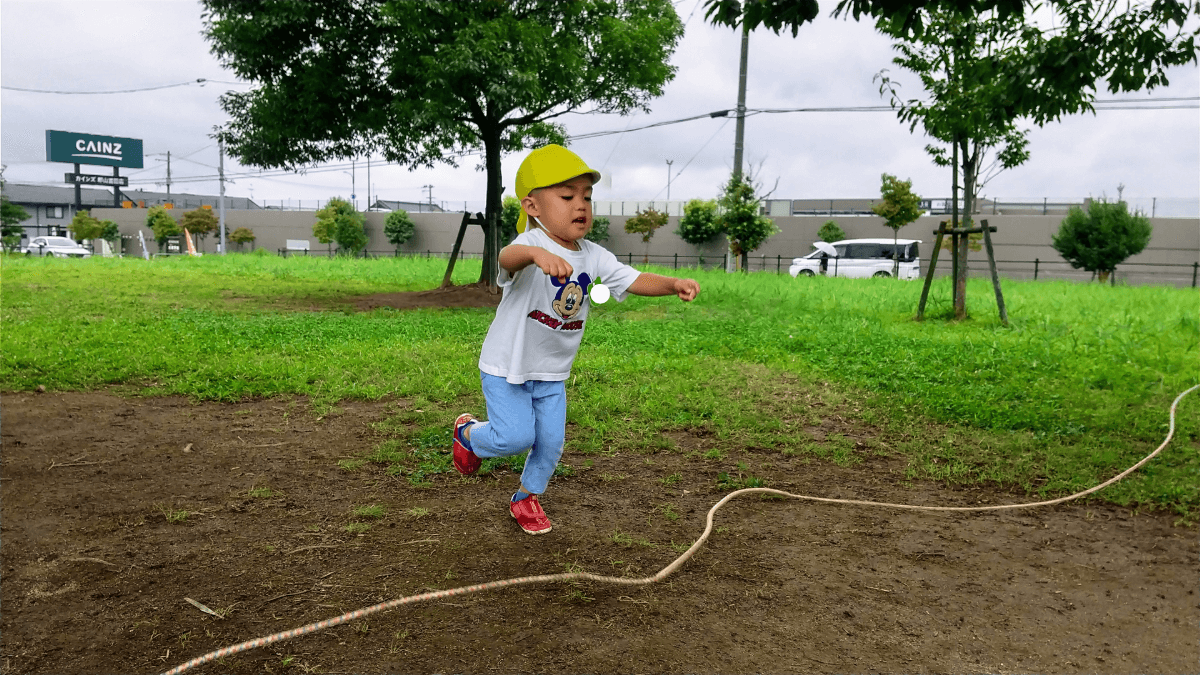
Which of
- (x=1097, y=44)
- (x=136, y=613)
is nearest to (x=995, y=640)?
(x=136, y=613)

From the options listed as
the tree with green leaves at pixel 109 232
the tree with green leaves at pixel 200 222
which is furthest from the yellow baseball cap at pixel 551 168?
the tree with green leaves at pixel 109 232

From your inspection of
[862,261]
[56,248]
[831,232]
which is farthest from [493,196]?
[56,248]

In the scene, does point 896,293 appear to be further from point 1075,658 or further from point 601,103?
point 1075,658

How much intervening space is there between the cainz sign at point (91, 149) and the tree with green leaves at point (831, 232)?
64772 mm

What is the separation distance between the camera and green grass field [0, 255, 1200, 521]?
5.87m

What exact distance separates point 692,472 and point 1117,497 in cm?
260

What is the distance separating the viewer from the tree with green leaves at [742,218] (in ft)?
86.3

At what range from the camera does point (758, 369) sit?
26.9ft

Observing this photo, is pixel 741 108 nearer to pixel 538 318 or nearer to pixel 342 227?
pixel 538 318

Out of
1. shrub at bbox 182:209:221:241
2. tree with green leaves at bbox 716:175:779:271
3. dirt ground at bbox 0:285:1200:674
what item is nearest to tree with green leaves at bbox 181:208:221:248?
shrub at bbox 182:209:221:241

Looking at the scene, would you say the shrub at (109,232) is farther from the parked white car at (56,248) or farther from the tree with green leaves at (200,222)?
the parked white car at (56,248)

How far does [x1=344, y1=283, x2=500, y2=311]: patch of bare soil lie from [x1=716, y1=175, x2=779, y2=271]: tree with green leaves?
513 inches

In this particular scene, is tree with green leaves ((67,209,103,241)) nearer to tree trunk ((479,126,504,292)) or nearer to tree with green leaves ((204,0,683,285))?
tree with green leaves ((204,0,683,285))

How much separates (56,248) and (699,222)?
2994 centimetres
